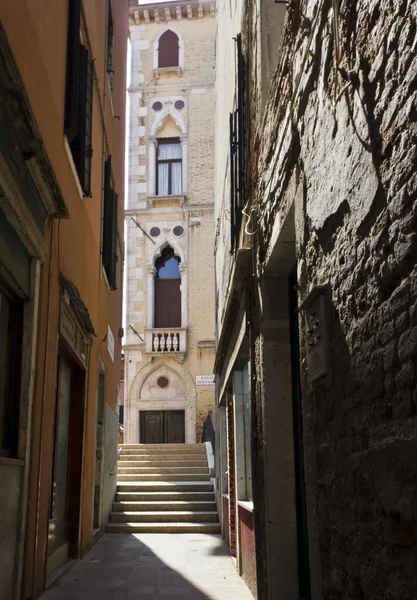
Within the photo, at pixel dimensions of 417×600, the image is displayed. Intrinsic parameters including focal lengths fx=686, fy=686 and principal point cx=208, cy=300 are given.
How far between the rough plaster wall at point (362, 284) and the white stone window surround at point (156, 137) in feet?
54.0

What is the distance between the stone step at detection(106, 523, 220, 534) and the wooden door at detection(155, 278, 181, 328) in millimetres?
9173

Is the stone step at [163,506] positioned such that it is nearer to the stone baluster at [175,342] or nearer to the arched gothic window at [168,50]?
the stone baluster at [175,342]

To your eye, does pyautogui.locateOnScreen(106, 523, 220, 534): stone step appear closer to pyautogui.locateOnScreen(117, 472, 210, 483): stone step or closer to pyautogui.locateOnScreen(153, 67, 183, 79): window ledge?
pyautogui.locateOnScreen(117, 472, 210, 483): stone step

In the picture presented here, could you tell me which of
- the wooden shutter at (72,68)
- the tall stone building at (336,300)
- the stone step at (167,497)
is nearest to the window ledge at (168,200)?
the stone step at (167,497)

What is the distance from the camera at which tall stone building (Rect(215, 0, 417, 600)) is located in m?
2.00

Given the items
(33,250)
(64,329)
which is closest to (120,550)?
(64,329)

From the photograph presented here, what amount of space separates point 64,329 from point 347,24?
4259mm

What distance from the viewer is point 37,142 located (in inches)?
165

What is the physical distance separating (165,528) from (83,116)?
20.5ft

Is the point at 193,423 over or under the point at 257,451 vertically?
over

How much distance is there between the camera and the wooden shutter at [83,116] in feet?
21.4

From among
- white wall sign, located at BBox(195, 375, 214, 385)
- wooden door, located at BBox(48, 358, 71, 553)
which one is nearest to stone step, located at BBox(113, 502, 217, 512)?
wooden door, located at BBox(48, 358, 71, 553)

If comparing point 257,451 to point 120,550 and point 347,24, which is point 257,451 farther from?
point 120,550

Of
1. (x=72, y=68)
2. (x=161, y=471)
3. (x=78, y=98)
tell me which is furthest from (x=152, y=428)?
(x=72, y=68)
